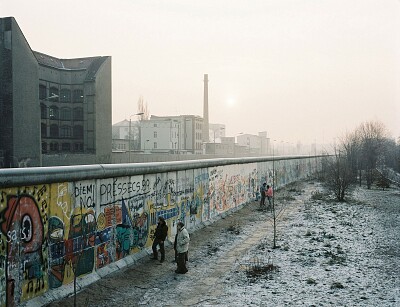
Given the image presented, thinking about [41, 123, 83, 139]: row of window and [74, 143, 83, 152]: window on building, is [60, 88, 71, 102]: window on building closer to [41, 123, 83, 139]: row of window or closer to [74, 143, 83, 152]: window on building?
[41, 123, 83, 139]: row of window

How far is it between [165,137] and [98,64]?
35.8 m

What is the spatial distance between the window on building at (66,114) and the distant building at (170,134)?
31055 millimetres

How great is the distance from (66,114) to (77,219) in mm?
50532

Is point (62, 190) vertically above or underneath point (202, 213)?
above

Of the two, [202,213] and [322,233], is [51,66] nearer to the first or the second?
[202,213]

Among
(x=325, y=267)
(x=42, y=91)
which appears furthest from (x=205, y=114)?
(x=325, y=267)

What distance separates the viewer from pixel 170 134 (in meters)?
88.3

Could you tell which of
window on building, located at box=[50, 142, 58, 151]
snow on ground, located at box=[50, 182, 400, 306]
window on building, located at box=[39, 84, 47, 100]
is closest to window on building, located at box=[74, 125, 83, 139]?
window on building, located at box=[50, 142, 58, 151]

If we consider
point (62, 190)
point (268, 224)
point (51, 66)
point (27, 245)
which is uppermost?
point (51, 66)

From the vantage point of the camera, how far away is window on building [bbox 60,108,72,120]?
186ft

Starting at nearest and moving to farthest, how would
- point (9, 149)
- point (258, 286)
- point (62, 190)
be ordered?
point (62, 190), point (258, 286), point (9, 149)

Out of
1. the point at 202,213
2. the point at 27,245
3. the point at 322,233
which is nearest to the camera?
the point at 27,245

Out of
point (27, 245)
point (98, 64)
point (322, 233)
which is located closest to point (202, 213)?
point (322, 233)

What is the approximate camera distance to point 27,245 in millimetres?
8383
